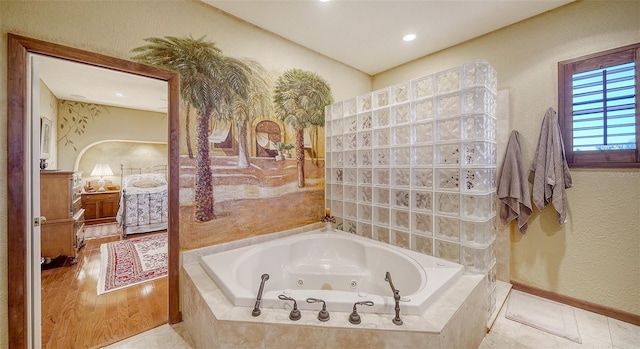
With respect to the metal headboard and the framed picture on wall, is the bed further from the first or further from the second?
the metal headboard

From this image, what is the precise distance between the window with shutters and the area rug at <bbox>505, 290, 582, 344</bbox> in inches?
47.6

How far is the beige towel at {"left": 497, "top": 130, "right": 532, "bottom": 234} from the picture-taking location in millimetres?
2129

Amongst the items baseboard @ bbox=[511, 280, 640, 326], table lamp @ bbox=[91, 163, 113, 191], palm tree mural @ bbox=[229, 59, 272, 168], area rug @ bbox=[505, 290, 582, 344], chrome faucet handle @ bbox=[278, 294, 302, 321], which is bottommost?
area rug @ bbox=[505, 290, 582, 344]

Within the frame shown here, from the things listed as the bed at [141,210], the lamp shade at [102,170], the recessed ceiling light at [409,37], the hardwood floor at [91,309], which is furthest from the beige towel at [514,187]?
the lamp shade at [102,170]

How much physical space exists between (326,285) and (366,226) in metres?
0.68

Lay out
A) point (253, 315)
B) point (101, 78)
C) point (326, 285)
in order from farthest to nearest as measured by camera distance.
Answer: point (101, 78), point (326, 285), point (253, 315)

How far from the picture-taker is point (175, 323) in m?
1.90

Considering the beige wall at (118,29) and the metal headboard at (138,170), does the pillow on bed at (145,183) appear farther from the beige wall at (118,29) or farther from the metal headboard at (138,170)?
the beige wall at (118,29)

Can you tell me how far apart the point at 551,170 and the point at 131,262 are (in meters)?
4.65

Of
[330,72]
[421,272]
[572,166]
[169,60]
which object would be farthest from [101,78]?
[572,166]

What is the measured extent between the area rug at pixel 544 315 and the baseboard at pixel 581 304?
40 mm

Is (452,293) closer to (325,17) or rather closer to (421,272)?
(421,272)

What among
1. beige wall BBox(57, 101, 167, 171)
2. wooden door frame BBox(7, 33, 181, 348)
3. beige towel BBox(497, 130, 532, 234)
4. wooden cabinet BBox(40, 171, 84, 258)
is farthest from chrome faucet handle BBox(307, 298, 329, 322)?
beige wall BBox(57, 101, 167, 171)

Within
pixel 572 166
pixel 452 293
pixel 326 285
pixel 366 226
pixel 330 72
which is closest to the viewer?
pixel 452 293
